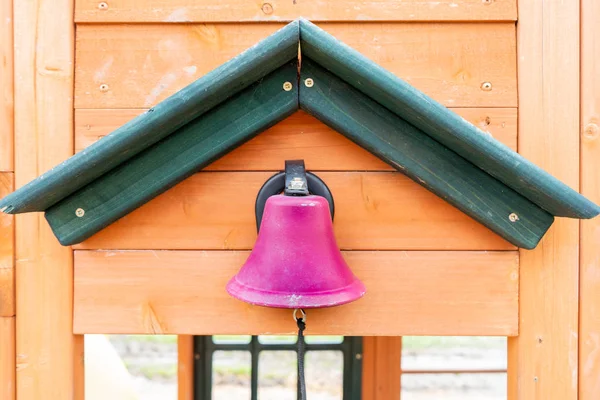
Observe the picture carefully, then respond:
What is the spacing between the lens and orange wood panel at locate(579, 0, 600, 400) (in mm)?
1162

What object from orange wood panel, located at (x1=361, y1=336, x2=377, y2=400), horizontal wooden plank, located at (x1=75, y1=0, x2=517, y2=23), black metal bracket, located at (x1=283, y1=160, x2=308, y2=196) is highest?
horizontal wooden plank, located at (x1=75, y1=0, x2=517, y2=23)

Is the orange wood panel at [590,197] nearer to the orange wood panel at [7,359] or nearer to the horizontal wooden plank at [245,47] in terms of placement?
the horizontal wooden plank at [245,47]

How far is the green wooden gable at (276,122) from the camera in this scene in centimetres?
101

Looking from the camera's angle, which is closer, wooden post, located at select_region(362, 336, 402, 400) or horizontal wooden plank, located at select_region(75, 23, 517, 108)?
horizontal wooden plank, located at select_region(75, 23, 517, 108)

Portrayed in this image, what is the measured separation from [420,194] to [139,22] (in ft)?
2.40

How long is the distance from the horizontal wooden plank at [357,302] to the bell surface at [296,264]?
Result: 16 cm

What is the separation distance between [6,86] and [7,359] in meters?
0.62

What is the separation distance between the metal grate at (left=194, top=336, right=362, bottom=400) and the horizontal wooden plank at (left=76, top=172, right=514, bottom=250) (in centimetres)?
141

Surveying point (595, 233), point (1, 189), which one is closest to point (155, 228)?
point (1, 189)

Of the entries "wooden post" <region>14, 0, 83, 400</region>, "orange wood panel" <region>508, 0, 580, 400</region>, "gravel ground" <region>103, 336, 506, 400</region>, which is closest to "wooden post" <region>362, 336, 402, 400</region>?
"gravel ground" <region>103, 336, 506, 400</region>

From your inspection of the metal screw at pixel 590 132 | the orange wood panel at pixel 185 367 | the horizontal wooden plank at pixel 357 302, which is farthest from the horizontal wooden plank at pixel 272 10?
the orange wood panel at pixel 185 367

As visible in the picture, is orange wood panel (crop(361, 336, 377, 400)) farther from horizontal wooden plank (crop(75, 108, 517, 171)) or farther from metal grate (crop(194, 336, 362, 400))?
horizontal wooden plank (crop(75, 108, 517, 171))

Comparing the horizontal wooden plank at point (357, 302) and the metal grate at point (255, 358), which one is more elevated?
the horizontal wooden plank at point (357, 302)

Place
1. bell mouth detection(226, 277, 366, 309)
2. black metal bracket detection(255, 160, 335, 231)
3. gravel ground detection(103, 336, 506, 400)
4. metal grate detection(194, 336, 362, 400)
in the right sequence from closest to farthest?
bell mouth detection(226, 277, 366, 309) → black metal bracket detection(255, 160, 335, 231) → metal grate detection(194, 336, 362, 400) → gravel ground detection(103, 336, 506, 400)
